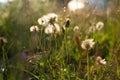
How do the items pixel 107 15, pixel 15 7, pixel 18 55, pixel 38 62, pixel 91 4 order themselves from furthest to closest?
1. pixel 15 7
2. pixel 107 15
3. pixel 91 4
4. pixel 38 62
5. pixel 18 55

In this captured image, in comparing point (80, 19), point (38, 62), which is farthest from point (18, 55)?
point (80, 19)

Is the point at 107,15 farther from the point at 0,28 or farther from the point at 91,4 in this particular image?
the point at 91,4

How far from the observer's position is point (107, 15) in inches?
Answer: 136

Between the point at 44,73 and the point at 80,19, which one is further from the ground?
the point at 80,19

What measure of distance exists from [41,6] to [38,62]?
2.39m

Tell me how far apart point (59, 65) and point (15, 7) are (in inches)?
94.6

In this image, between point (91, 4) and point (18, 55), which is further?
point (91, 4)

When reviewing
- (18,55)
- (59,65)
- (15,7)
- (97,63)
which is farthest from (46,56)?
(15,7)

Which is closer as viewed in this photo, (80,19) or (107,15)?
(80,19)

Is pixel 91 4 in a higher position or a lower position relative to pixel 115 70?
higher

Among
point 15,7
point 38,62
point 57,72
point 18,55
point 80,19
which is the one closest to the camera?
point 18,55

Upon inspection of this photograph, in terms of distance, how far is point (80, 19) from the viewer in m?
2.44

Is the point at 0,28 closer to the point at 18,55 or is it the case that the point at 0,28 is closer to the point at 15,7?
the point at 15,7

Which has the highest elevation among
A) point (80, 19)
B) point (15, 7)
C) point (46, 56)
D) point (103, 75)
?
point (15, 7)
